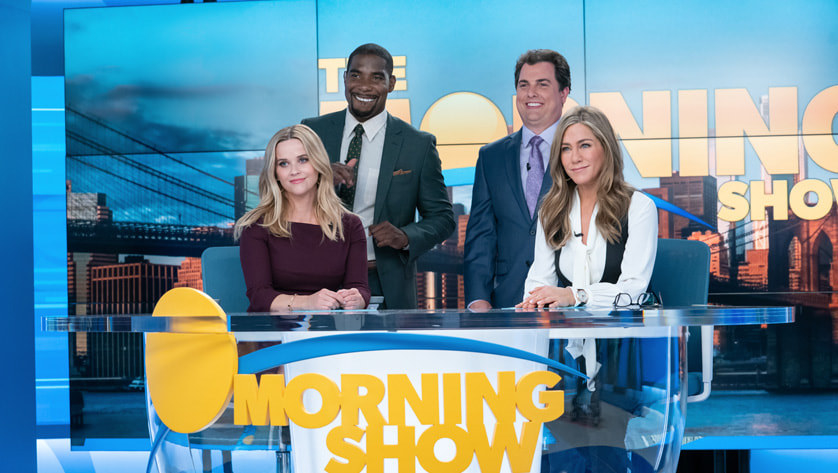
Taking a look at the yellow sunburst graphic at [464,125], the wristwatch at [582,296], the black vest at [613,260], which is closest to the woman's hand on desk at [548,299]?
the wristwatch at [582,296]

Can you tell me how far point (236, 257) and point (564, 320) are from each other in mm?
1855

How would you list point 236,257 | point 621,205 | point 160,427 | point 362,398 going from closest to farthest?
1. point 362,398
2. point 160,427
3. point 621,205
4. point 236,257

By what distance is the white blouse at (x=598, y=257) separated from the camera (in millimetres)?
2141

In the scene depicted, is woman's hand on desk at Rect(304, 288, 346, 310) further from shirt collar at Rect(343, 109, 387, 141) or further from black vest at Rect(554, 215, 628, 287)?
shirt collar at Rect(343, 109, 387, 141)

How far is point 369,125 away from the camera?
3.19m

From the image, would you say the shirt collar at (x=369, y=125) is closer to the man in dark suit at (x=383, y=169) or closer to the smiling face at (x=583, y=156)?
the man in dark suit at (x=383, y=169)

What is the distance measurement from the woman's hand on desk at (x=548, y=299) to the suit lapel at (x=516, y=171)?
0.91 metres

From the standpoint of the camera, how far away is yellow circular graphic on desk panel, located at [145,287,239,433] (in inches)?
54.1

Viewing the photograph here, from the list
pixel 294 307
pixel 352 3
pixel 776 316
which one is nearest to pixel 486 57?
pixel 352 3

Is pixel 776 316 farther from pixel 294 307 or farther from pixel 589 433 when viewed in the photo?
pixel 294 307

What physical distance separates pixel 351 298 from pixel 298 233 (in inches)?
14.7

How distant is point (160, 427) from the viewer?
4.88 ft

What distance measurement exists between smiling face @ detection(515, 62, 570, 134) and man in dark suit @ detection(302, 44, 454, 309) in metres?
0.49

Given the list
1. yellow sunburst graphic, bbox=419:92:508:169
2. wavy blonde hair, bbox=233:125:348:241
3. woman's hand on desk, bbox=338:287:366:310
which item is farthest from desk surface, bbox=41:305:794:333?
yellow sunburst graphic, bbox=419:92:508:169
